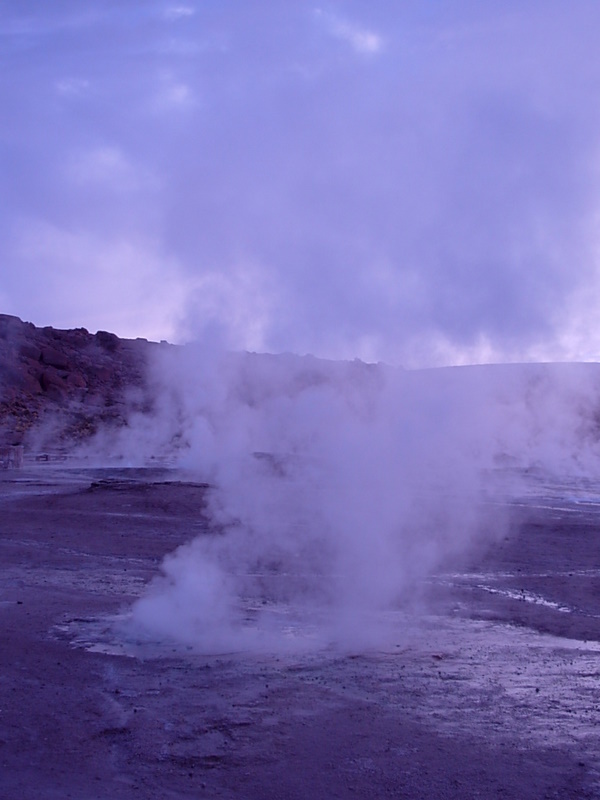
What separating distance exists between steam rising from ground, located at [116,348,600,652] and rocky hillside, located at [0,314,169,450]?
1027 inches

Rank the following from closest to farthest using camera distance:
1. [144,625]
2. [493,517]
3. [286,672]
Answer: [286,672]
[144,625]
[493,517]

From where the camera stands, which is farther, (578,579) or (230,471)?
(230,471)

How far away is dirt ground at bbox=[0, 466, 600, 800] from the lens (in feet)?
20.2

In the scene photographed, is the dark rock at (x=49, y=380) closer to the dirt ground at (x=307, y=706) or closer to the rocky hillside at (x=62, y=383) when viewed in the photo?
the rocky hillside at (x=62, y=383)

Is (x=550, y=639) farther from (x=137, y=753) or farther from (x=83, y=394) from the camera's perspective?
(x=83, y=394)

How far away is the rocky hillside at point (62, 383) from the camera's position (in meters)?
49.3

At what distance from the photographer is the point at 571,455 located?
132ft

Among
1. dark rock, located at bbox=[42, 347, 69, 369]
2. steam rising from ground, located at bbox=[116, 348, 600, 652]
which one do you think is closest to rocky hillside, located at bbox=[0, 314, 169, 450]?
dark rock, located at bbox=[42, 347, 69, 369]

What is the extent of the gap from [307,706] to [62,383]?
5461 cm

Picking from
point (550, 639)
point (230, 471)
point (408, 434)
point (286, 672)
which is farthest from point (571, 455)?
point (286, 672)

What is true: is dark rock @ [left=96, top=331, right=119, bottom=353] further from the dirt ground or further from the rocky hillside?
the dirt ground

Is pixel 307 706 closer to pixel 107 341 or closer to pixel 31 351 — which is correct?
pixel 31 351

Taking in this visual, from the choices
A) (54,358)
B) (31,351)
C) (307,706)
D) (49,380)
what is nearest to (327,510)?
(307,706)

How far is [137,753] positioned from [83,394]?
5447cm
